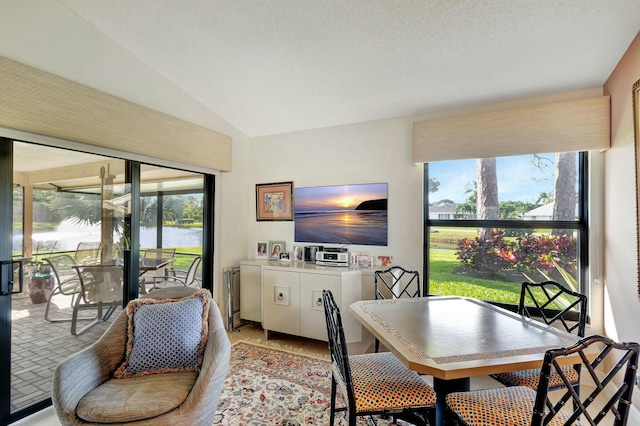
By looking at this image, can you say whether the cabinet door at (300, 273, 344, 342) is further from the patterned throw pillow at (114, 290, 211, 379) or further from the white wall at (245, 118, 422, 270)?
the patterned throw pillow at (114, 290, 211, 379)

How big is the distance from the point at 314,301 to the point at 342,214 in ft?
3.47

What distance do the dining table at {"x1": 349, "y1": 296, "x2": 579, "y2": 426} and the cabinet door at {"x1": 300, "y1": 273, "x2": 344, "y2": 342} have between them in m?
0.89

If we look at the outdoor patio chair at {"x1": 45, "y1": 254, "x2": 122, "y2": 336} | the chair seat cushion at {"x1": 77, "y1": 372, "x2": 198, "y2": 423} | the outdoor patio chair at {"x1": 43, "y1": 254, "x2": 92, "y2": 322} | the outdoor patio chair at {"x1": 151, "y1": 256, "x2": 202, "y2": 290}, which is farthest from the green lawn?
the outdoor patio chair at {"x1": 43, "y1": 254, "x2": 92, "y2": 322}

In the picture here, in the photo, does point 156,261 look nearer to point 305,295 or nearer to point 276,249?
point 276,249

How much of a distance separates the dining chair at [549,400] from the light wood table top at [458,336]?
0.16 metres

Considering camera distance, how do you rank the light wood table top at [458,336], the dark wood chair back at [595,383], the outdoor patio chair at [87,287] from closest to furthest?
the dark wood chair back at [595,383], the light wood table top at [458,336], the outdoor patio chair at [87,287]

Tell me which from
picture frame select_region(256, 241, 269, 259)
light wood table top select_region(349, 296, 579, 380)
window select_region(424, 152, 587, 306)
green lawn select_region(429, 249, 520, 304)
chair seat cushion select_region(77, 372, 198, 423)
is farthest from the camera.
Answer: picture frame select_region(256, 241, 269, 259)

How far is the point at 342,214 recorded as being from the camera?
3525mm

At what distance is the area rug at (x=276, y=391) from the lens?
6.68 ft

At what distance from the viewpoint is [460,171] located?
3.04 metres

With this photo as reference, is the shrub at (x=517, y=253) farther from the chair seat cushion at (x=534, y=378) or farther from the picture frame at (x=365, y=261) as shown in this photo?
the chair seat cushion at (x=534, y=378)

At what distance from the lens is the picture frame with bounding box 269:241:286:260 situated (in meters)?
3.85

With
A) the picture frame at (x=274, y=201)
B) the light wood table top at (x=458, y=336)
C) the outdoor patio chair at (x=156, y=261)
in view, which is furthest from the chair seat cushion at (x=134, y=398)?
the picture frame at (x=274, y=201)

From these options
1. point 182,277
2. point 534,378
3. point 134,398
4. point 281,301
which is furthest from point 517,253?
point 182,277
